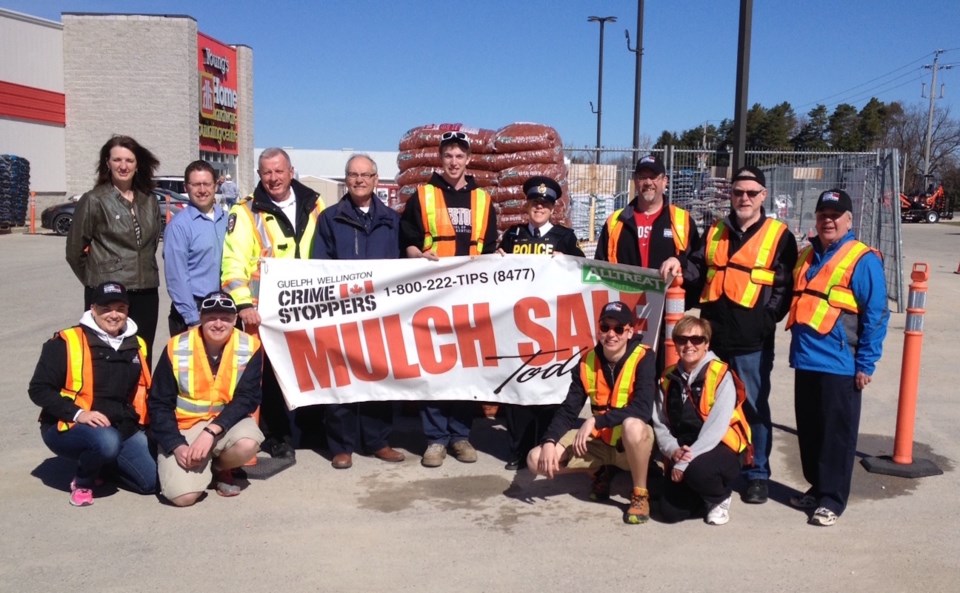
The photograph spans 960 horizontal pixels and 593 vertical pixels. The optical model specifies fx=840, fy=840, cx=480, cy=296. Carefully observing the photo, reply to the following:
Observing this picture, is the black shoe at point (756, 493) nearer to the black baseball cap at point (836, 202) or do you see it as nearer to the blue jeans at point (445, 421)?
the black baseball cap at point (836, 202)

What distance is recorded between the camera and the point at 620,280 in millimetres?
5527

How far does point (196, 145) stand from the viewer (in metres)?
36.5

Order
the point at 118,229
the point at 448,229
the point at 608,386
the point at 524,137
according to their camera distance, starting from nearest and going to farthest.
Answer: the point at 608,386
the point at 118,229
the point at 448,229
the point at 524,137

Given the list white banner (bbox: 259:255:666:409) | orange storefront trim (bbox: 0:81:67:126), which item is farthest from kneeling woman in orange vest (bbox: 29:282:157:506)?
orange storefront trim (bbox: 0:81:67:126)

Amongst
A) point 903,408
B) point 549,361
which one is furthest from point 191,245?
point 903,408

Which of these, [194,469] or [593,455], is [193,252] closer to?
[194,469]

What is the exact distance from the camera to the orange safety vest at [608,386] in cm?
486

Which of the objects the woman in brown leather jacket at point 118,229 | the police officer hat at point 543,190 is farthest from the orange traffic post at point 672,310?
the woman in brown leather jacket at point 118,229

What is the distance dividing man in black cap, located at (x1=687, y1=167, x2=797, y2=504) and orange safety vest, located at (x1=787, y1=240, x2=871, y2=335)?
252 millimetres

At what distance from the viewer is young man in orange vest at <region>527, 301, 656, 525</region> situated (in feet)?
15.5

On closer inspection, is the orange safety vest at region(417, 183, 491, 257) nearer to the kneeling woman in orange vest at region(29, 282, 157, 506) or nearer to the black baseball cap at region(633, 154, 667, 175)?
the black baseball cap at region(633, 154, 667, 175)

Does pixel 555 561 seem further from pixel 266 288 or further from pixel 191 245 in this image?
pixel 191 245

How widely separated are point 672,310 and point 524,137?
632 cm

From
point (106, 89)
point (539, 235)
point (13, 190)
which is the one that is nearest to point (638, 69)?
point (539, 235)
